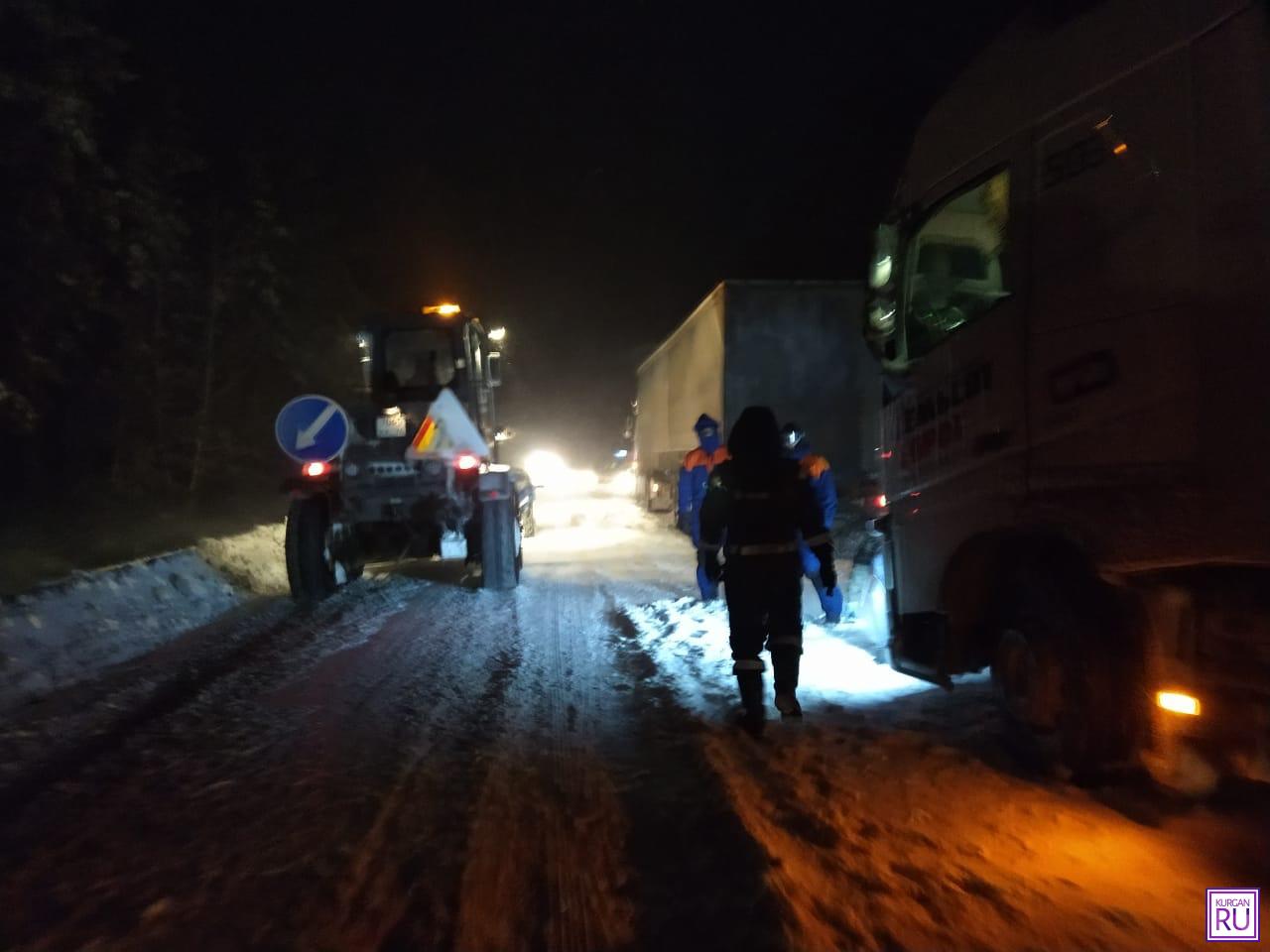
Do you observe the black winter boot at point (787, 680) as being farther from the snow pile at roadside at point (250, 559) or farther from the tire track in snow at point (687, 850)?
the snow pile at roadside at point (250, 559)

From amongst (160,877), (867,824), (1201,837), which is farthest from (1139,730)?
(160,877)

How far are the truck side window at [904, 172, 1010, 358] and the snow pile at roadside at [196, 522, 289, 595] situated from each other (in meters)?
8.77

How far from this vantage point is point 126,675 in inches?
278

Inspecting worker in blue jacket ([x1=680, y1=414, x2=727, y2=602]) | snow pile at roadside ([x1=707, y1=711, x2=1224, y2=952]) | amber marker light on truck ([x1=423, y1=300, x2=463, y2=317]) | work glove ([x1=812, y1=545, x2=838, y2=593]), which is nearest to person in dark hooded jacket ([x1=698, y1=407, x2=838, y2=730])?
work glove ([x1=812, y1=545, x2=838, y2=593])

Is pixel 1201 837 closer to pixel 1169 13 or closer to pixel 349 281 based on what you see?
pixel 1169 13

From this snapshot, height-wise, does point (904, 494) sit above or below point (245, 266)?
below

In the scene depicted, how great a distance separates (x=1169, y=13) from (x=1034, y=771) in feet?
11.0

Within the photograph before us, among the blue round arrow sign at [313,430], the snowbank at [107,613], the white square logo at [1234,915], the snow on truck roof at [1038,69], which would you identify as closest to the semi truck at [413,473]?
the blue round arrow sign at [313,430]

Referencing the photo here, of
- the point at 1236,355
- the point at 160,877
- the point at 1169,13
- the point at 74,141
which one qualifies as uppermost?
the point at 74,141

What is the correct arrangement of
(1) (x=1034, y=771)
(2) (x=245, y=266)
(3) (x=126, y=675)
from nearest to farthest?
(1) (x=1034, y=771) → (3) (x=126, y=675) → (2) (x=245, y=266)

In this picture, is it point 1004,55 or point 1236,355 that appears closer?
point 1236,355

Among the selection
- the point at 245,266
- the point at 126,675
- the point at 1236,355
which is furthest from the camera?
the point at 245,266

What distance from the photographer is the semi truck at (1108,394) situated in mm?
3400

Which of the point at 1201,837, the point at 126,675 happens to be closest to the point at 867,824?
the point at 1201,837
